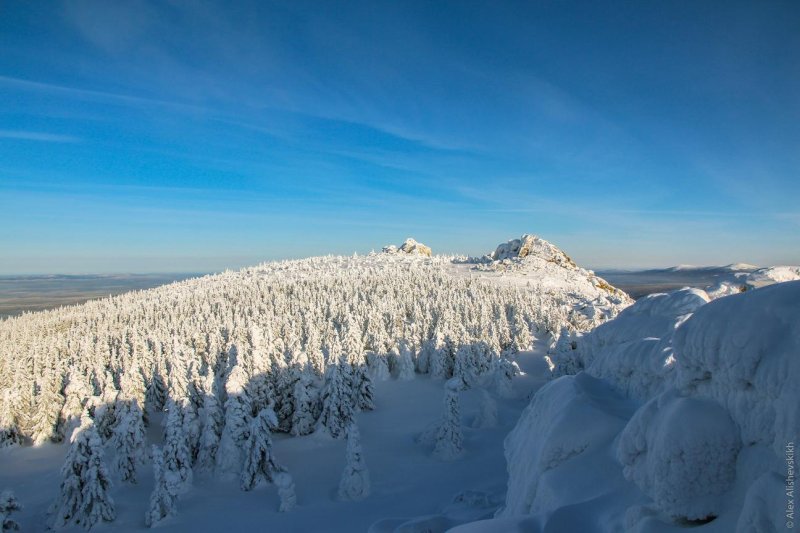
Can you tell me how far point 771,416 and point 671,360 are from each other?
15.2 feet

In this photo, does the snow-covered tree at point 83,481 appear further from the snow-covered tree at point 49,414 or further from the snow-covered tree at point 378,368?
the snow-covered tree at point 378,368

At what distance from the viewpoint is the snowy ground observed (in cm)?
2745

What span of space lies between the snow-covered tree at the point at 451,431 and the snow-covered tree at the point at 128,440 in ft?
86.4

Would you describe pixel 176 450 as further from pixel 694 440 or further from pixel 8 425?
pixel 694 440

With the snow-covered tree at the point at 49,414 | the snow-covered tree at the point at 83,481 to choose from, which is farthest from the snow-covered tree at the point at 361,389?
the snow-covered tree at the point at 49,414

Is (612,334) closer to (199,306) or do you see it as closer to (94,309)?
(199,306)

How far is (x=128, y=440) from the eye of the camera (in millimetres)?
34656

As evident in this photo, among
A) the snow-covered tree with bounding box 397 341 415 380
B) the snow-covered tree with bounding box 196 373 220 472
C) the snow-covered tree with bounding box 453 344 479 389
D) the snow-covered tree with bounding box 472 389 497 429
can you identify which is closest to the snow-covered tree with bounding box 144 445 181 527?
the snow-covered tree with bounding box 196 373 220 472

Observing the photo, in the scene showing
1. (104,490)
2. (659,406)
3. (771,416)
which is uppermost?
(771,416)

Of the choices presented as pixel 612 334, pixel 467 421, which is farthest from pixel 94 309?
pixel 612 334

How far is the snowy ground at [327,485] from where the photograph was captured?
90.1 feet

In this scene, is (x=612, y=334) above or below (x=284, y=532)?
above

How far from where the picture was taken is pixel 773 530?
531 centimetres

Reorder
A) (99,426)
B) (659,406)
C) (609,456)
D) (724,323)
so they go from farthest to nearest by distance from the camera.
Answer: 1. (99,426)
2. (609,456)
3. (659,406)
4. (724,323)
